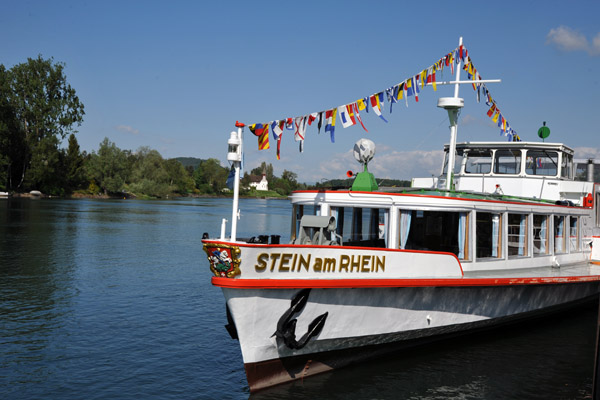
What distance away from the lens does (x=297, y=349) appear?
34.2 feet

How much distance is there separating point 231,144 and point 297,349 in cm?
413

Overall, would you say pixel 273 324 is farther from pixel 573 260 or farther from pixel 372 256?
pixel 573 260

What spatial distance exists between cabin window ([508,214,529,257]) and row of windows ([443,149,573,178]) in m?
3.30

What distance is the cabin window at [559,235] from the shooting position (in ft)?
53.7

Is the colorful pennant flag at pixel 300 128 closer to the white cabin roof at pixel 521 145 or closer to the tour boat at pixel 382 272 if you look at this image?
the tour boat at pixel 382 272

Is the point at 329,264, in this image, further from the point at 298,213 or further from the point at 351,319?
the point at 298,213

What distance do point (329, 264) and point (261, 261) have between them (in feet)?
4.65

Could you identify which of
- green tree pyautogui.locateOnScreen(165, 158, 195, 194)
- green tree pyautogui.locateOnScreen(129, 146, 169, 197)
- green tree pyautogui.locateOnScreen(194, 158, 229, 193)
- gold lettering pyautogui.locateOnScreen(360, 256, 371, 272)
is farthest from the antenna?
green tree pyautogui.locateOnScreen(194, 158, 229, 193)

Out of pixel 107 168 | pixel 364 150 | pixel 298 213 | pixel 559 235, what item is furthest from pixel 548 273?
pixel 107 168

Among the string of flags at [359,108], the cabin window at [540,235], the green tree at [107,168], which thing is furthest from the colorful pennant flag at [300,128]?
the green tree at [107,168]

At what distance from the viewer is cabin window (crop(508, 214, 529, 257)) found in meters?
14.2

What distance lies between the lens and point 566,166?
18250mm

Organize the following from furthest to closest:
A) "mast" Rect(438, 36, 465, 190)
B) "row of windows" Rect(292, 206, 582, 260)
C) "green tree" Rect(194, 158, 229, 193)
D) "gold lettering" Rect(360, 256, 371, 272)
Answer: "green tree" Rect(194, 158, 229, 193) < "mast" Rect(438, 36, 465, 190) < "row of windows" Rect(292, 206, 582, 260) < "gold lettering" Rect(360, 256, 371, 272)

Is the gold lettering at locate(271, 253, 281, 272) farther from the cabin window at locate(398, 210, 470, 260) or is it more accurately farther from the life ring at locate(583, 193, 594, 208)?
the life ring at locate(583, 193, 594, 208)
